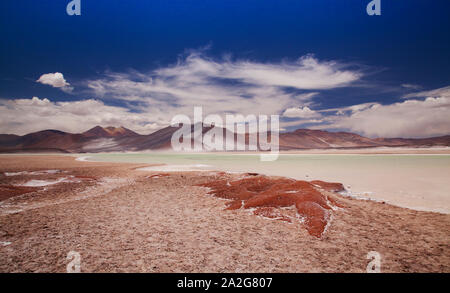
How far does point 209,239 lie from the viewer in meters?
4.79

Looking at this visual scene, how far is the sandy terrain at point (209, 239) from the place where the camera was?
368 centimetres

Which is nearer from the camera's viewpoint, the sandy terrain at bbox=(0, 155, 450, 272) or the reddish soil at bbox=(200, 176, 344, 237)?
the sandy terrain at bbox=(0, 155, 450, 272)

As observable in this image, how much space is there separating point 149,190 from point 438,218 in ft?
36.1

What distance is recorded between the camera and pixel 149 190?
1090 centimetres

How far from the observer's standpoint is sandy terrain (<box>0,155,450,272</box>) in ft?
12.1

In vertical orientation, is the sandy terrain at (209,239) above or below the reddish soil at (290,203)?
below

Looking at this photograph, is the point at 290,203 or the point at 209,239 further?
the point at 290,203

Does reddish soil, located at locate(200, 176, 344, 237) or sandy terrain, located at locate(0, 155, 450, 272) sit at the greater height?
reddish soil, located at locate(200, 176, 344, 237)

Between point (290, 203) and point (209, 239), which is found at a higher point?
point (290, 203)
